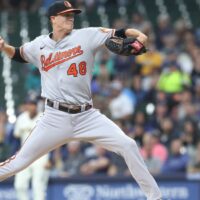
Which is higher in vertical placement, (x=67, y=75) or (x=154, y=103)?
(x=67, y=75)

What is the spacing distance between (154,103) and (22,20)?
5.16 metres

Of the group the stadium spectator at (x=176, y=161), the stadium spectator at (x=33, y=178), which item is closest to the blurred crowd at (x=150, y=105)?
the stadium spectator at (x=176, y=161)

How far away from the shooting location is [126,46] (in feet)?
24.6

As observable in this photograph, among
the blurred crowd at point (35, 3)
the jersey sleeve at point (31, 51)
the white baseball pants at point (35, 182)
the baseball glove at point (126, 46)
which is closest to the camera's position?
the baseball glove at point (126, 46)

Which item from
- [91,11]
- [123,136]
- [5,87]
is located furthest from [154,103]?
[123,136]

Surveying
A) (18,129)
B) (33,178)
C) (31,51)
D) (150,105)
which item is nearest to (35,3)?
(150,105)

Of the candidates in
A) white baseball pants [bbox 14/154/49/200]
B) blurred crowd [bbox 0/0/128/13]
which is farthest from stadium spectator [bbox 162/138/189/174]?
blurred crowd [bbox 0/0/128/13]

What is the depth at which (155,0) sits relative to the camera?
18875mm

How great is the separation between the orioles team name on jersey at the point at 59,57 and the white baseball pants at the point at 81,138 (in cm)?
43

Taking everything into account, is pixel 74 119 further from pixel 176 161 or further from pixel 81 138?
pixel 176 161

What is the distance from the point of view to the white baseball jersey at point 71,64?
7.72m

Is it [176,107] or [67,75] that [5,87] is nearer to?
[176,107]

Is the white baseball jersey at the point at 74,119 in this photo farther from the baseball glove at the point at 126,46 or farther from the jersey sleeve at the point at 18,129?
the jersey sleeve at the point at 18,129

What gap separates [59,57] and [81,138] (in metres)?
0.82
